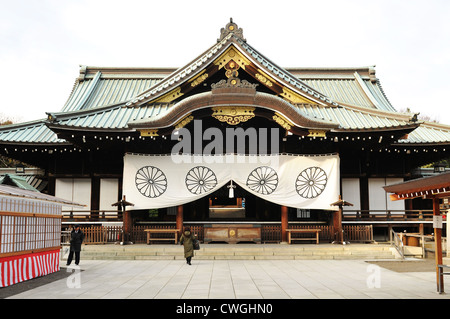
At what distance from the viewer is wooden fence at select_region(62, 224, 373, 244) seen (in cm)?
1788

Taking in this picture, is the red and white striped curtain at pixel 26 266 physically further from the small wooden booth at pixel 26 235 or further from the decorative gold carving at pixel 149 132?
the decorative gold carving at pixel 149 132

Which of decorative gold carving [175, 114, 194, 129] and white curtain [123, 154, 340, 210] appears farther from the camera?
white curtain [123, 154, 340, 210]

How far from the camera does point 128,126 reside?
1677cm

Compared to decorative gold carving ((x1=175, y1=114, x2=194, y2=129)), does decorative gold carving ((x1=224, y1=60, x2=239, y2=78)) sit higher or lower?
higher

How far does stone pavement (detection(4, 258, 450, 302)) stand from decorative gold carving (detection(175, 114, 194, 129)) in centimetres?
555

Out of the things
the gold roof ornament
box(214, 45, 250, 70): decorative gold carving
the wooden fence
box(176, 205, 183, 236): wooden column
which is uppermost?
the gold roof ornament

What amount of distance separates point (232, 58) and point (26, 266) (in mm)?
11490

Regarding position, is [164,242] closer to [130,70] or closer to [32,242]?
[32,242]

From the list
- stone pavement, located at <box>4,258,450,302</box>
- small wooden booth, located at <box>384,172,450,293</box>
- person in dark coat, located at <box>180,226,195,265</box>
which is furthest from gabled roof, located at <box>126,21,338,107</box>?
small wooden booth, located at <box>384,172,450,293</box>

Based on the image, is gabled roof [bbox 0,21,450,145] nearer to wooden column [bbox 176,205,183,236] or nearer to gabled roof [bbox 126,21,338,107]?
gabled roof [bbox 126,21,338,107]

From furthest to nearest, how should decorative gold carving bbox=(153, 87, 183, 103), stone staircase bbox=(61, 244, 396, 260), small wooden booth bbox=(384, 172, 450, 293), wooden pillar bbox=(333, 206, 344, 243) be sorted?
decorative gold carving bbox=(153, 87, 183, 103)
wooden pillar bbox=(333, 206, 344, 243)
stone staircase bbox=(61, 244, 396, 260)
small wooden booth bbox=(384, 172, 450, 293)

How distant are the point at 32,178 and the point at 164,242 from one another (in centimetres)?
787

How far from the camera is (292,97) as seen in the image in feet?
61.1

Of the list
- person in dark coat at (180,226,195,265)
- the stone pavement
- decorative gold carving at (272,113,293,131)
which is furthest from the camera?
decorative gold carving at (272,113,293,131)
